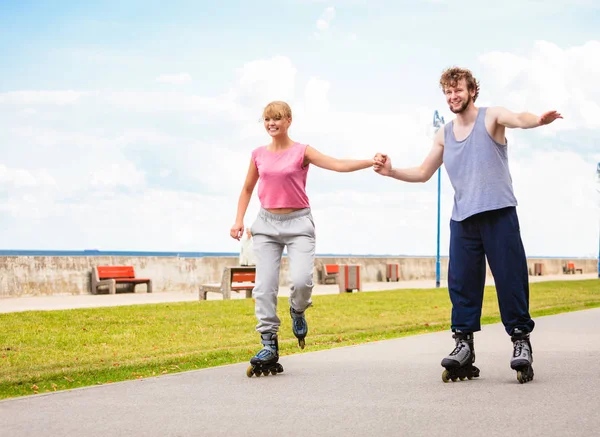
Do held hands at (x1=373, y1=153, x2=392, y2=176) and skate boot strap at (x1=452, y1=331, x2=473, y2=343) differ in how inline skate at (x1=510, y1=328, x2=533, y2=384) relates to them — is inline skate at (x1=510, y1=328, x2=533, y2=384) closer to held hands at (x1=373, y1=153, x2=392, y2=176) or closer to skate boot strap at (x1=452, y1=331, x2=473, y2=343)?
skate boot strap at (x1=452, y1=331, x2=473, y2=343)

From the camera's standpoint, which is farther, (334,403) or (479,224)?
(479,224)

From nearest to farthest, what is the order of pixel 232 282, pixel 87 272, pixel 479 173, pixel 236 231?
1. pixel 479 173
2. pixel 236 231
3. pixel 232 282
4. pixel 87 272

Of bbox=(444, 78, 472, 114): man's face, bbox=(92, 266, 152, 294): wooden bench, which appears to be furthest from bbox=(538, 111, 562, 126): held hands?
bbox=(92, 266, 152, 294): wooden bench

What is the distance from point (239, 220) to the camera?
6.88 m

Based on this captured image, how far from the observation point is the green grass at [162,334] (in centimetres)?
742

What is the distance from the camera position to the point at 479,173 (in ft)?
19.5

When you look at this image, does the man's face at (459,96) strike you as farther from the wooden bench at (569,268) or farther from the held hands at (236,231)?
the wooden bench at (569,268)

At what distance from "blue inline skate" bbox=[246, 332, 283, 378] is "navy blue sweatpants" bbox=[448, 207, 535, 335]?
4.61 feet

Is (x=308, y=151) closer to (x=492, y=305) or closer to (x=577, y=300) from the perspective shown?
(x=492, y=305)

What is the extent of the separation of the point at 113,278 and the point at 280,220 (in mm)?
16665

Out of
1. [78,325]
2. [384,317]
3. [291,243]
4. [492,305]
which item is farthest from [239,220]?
[492,305]

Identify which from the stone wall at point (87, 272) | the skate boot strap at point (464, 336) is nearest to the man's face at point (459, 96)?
the skate boot strap at point (464, 336)

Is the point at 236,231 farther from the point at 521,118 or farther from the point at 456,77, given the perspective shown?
the point at 521,118

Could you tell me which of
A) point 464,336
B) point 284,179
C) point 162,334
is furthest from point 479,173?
point 162,334
